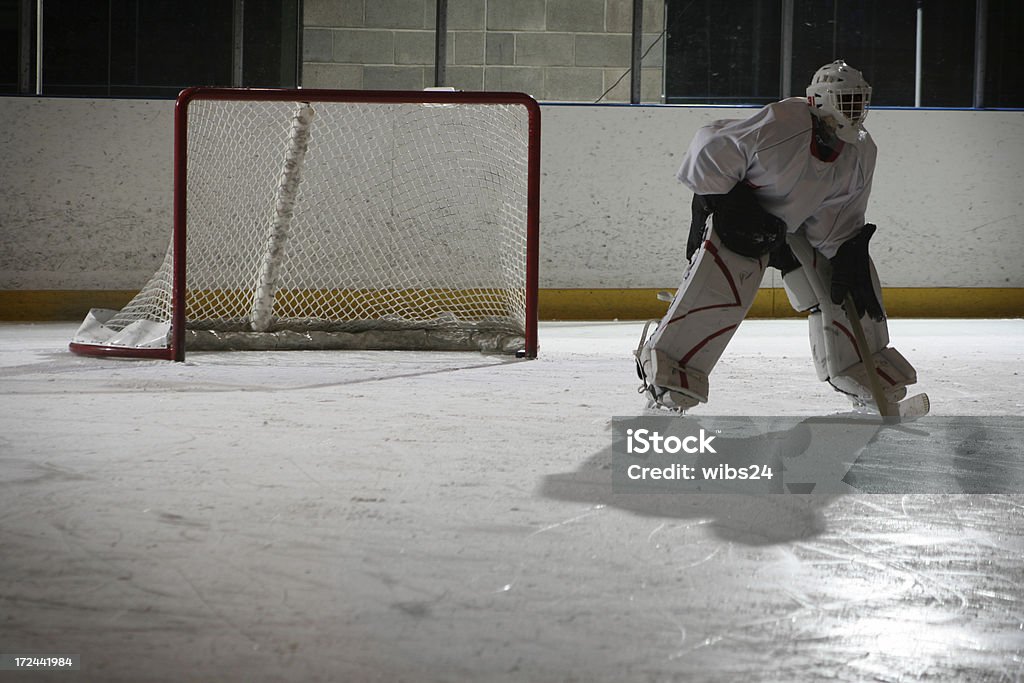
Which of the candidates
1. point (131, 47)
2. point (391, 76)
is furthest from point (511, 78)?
point (131, 47)

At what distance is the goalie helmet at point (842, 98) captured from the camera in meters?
3.06

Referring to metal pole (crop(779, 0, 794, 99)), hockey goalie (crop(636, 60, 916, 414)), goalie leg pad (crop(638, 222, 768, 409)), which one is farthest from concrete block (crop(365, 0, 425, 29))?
goalie leg pad (crop(638, 222, 768, 409))

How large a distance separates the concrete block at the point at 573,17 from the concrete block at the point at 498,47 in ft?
1.07

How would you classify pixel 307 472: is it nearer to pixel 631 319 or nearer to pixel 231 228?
pixel 231 228

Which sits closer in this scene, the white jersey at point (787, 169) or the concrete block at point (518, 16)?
the white jersey at point (787, 169)

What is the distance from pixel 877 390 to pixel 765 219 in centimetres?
54

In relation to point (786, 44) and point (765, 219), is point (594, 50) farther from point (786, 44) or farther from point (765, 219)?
point (765, 219)

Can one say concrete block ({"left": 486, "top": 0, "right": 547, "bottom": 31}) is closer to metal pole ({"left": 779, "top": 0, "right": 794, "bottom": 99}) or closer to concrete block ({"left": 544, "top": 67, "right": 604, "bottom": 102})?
concrete block ({"left": 544, "top": 67, "right": 604, "bottom": 102})

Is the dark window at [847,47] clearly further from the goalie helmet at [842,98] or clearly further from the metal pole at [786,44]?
the goalie helmet at [842,98]

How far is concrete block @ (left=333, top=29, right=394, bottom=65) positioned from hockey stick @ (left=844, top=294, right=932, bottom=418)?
6.81 meters

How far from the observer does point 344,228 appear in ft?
20.5

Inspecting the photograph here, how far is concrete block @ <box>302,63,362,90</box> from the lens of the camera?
9.46m

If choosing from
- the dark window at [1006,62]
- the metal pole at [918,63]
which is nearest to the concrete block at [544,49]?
the metal pole at [918,63]

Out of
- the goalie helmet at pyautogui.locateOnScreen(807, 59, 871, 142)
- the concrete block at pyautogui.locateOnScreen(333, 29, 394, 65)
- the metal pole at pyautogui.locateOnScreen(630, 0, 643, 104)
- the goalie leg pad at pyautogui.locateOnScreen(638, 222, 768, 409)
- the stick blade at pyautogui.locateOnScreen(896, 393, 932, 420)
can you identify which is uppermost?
the concrete block at pyautogui.locateOnScreen(333, 29, 394, 65)
